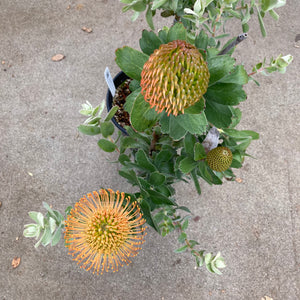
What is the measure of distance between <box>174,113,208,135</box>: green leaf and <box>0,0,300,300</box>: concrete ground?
87 cm

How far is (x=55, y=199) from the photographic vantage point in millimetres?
1411

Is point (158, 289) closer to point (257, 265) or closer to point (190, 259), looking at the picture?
point (190, 259)

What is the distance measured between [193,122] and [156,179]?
0.27 metres

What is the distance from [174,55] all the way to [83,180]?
1082 mm

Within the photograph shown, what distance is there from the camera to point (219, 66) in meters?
0.59

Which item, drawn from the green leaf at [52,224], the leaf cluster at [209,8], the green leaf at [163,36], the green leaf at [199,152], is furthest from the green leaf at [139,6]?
the green leaf at [52,224]

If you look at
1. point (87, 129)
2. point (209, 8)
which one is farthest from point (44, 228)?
point (209, 8)

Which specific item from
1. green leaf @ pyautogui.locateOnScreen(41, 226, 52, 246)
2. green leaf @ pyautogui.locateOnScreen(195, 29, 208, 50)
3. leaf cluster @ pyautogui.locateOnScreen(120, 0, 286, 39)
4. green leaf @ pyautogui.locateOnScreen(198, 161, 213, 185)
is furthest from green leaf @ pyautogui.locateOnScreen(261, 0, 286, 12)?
green leaf @ pyautogui.locateOnScreen(41, 226, 52, 246)

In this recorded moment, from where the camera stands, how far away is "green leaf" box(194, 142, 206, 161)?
2.45 ft

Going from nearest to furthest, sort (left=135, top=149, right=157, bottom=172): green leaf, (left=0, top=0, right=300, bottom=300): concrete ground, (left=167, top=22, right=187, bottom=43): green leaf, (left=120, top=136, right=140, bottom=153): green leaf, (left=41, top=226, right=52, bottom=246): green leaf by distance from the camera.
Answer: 1. (left=167, top=22, right=187, bottom=43): green leaf
2. (left=41, top=226, right=52, bottom=246): green leaf
3. (left=135, top=149, right=157, bottom=172): green leaf
4. (left=120, top=136, right=140, bottom=153): green leaf
5. (left=0, top=0, right=300, bottom=300): concrete ground

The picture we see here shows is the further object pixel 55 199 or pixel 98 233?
pixel 55 199

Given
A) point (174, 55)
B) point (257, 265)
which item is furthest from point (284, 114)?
point (174, 55)

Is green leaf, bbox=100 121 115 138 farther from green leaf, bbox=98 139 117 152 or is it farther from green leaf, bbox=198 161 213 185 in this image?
green leaf, bbox=198 161 213 185

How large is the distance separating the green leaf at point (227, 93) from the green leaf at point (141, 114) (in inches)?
5.4
